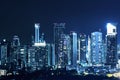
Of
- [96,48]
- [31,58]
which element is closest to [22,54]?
[31,58]

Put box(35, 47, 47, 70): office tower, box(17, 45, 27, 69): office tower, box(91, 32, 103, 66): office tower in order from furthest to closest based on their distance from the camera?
box(91, 32, 103, 66): office tower
box(35, 47, 47, 70): office tower
box(17, 45, 27, 69): office tower

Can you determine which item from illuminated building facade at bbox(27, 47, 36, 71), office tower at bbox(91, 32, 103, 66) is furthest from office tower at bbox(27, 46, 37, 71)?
office tower at bbox(91, 32, 103, 66)

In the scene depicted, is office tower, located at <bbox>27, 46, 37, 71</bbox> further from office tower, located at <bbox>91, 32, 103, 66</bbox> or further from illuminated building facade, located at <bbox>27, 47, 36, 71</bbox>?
office tower, located at <bbox>91, 32, 103, 66</bbox>

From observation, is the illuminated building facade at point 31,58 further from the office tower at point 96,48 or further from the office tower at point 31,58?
the office tower at point 96,48

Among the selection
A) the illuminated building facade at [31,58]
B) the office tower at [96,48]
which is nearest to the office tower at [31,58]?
the illuminated building facade at [31,58]

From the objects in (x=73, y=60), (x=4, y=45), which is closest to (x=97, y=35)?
(x=73, y=60)

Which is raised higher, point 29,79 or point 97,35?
point 97,35

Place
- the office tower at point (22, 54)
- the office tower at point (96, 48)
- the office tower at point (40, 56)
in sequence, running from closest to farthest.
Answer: the office tower at point (22, 54), the office tower at point (40, 56), the office tower at point (96, 48)

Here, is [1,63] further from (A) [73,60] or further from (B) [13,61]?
(A) [73,60]

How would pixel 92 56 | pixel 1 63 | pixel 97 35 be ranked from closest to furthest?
pixel 1 63 < pixel 92 56 < pixel 97 35
